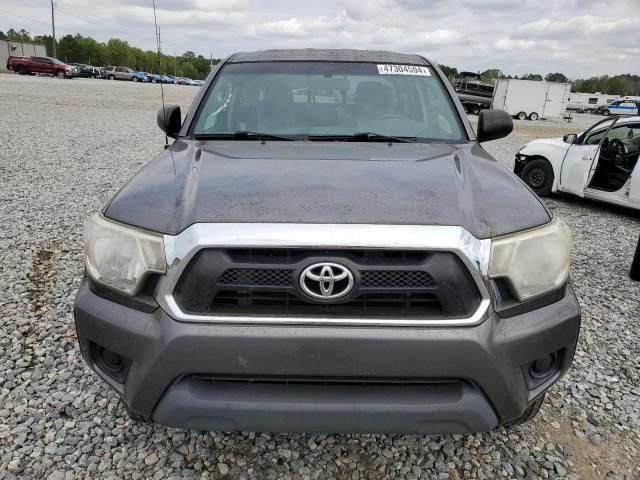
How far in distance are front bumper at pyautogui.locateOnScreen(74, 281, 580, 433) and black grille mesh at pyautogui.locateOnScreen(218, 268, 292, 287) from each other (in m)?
0.15

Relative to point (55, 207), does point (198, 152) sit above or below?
above

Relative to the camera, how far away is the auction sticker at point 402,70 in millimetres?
3336

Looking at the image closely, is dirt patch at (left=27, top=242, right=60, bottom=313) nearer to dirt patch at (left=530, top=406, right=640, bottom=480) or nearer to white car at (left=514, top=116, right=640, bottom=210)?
dirt patch at (left=530, top=406, right=640, bottom=480)

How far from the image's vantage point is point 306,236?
1.71 metres

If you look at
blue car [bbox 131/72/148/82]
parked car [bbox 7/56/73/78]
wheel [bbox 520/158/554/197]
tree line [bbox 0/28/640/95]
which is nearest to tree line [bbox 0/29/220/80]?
tree line [bbox 0/28/640/95]

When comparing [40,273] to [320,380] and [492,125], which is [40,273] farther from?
[492,125]

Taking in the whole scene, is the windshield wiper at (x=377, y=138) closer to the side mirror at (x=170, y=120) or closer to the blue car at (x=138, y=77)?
the side mirror at (x=170, y=120)

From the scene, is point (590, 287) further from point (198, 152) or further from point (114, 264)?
point (114, 264)

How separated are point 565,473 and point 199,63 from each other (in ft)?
339

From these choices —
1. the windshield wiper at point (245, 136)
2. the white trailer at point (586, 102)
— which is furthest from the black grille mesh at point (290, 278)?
the white trailer at point (586, 102)

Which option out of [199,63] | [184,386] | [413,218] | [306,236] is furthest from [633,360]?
[199,63]

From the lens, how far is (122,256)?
183 centimetres

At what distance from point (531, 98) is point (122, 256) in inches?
1370

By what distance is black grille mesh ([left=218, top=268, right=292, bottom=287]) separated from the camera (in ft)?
5.67
